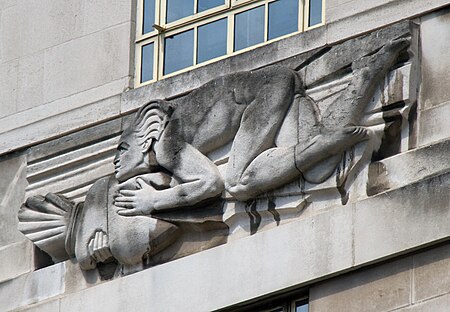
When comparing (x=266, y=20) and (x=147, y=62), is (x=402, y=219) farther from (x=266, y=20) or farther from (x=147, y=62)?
(x=147, y=62)

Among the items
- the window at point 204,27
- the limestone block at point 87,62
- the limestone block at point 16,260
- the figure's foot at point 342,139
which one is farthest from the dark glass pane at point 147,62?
the figure's foot at point 342,139

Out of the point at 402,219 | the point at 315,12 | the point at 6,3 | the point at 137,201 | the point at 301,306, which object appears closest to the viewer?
the point at 402,219

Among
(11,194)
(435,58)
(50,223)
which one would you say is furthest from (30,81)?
(435,58)

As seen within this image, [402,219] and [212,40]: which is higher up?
[212,40]

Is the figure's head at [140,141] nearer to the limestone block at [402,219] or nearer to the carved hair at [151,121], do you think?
the carved hair at [151,121]

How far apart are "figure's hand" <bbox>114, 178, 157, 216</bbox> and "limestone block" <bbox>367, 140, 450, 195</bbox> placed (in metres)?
2.06

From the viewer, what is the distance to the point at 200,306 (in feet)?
65.5

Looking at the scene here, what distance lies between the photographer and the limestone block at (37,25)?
22.0 metres

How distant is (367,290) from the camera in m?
19.0

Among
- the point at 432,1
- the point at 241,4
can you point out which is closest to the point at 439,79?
the point at 432,1

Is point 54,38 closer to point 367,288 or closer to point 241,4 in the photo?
point 241,4

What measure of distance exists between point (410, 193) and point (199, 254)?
2.04 m

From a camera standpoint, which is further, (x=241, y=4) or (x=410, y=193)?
(x=241, y=4)

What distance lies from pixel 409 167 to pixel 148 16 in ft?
11.5
